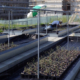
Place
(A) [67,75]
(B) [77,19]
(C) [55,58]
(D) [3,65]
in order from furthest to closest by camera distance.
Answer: (B) [77,19], (C) [55,58], (D) [3,65], (A) [67,75]

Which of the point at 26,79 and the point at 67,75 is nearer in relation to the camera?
the point at 26,79

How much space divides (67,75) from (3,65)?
5.84 feet

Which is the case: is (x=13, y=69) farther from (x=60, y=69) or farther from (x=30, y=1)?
(x=30, y=1)

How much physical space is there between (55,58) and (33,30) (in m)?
6.98

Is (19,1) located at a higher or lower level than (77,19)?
higher

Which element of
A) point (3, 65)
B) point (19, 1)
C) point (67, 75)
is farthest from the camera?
point (19, 1)

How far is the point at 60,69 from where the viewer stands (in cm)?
497

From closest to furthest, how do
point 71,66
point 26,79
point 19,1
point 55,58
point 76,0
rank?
point 26,79, point 71,66, point 55,58, point 19,1, point 76,0

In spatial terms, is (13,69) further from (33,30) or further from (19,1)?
(19,1)

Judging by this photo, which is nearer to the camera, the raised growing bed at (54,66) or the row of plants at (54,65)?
the raised growing bed at (54,66)

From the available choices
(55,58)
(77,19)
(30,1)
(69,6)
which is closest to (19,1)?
(30,1)

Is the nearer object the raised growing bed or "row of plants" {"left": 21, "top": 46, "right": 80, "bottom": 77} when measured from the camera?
the raised growing bed

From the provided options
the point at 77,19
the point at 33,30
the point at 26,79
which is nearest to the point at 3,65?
the point at 26,79

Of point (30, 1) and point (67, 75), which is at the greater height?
point (30, 1)
